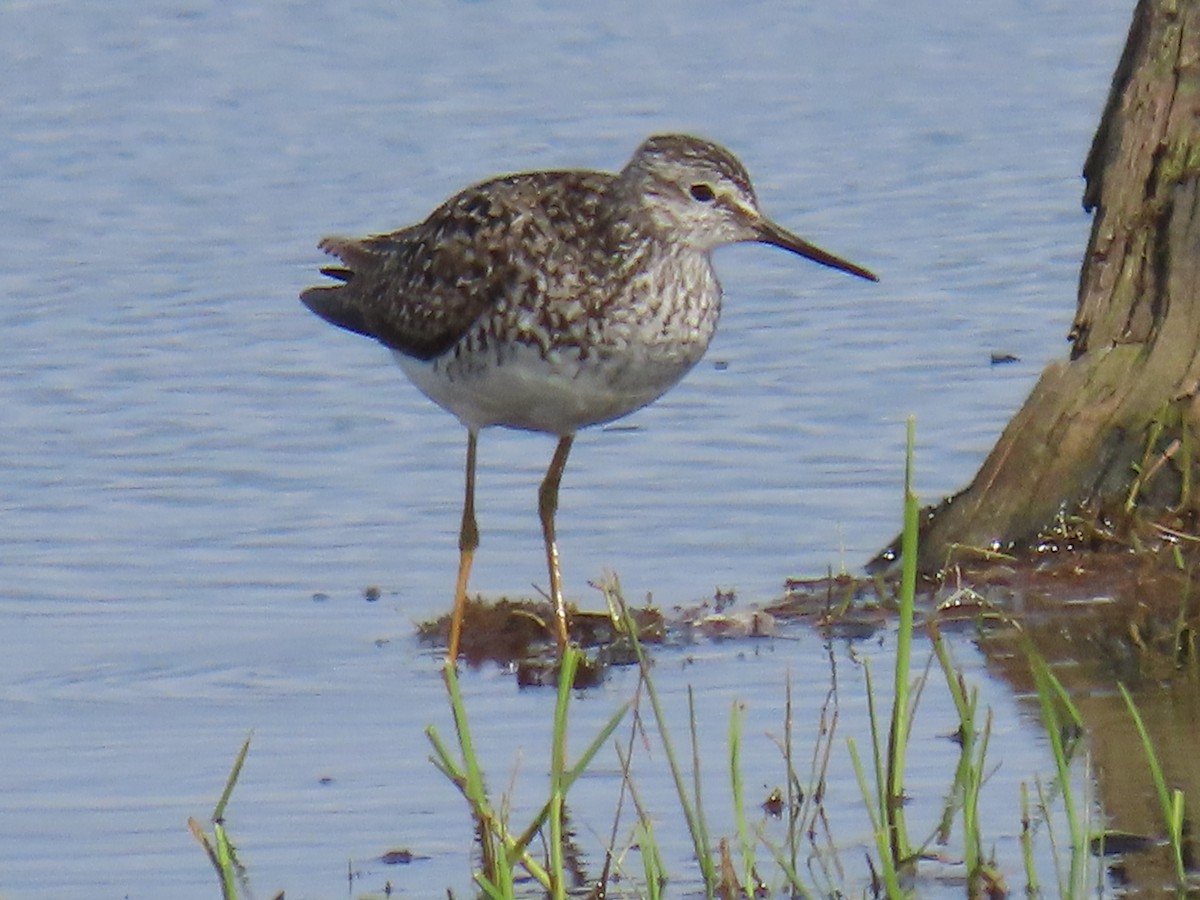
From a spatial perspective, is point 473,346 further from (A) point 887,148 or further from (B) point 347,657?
(A) point 887,148

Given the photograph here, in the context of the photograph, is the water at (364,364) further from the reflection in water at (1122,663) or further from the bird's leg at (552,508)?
the reflection in water at (1122,663)

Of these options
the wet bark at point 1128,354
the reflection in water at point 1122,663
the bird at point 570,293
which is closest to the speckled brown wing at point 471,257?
the bird at point 570,293

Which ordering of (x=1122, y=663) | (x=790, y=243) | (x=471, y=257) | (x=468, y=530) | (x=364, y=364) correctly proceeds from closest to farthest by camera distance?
(x=1122, y=663) → (x=790, y=243) → (x=471, y=257) → (x=468, y=530) → (x=364, y=364)

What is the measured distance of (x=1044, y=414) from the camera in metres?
7.77

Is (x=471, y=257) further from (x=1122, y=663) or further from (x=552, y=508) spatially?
(x=1122, y=663)

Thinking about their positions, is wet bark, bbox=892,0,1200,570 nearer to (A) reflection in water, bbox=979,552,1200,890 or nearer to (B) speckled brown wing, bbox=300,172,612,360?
(A) reflection in water, bbox=979,552,1200,890

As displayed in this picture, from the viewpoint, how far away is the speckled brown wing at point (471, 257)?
25.6 feet

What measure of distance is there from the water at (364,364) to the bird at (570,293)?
2.16ft

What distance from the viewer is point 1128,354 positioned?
7.73 metres

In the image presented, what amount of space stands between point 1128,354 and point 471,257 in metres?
1.99

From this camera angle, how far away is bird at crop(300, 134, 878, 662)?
762cm

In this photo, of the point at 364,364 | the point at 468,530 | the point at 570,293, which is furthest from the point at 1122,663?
the point at 364,364

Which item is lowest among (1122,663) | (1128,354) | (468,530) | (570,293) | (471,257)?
(1122,663)

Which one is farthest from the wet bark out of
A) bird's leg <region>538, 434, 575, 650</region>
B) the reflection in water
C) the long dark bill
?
bird's leg <region>538, 434, 575, 650</region>
